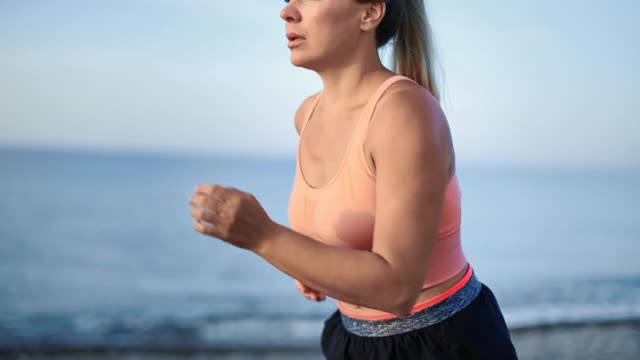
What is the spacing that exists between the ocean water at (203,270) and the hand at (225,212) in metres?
2.66

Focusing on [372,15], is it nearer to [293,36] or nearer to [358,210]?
[293,36]

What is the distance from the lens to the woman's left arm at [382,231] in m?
0.75

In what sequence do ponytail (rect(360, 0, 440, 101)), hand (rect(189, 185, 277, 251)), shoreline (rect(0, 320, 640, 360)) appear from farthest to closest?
shoreline (rect(0, 320, 640, 360)), ponytail (rect(360, 0, 440, 101)), hand (rect(189, 185, 277, 251))

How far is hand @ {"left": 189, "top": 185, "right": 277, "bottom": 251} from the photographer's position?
739mm

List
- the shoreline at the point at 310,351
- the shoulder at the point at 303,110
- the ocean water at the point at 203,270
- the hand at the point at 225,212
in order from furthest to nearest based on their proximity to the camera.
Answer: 1. the ocean water at the point at 203,270
2. the shoreline at the point at 310,351
3. the shoulder at the point at 303,110
4. the hand at the point at 225,212

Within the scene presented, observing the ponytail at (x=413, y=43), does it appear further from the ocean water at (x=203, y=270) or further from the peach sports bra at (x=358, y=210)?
the ocean water at (x=203, y=270)

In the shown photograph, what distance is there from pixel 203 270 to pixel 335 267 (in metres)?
7.00

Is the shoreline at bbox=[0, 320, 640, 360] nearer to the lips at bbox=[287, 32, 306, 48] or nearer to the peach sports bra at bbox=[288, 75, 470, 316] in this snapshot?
the peach sports bra at bbox=[288, 75, 470, 316]

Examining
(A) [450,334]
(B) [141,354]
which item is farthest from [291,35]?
(B) [141,354]

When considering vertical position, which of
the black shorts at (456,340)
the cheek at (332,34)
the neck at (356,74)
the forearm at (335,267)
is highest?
the cheek at (332,34)

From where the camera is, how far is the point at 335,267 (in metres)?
0.76

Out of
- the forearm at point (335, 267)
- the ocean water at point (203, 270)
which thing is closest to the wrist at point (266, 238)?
the forearm at point (335, 267)

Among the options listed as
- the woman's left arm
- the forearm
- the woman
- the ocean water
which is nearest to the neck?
the woman

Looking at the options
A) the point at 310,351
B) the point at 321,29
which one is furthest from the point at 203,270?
the point at 321,29
